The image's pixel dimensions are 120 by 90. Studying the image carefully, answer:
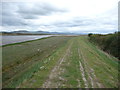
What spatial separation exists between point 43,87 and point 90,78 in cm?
276

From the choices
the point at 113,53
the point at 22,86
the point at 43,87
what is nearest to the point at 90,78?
the point at 43,87

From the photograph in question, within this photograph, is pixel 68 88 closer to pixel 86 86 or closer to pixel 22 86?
pixel 86 86

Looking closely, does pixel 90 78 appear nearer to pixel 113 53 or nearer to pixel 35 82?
pixel 35 82

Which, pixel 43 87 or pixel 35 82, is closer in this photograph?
pixel 43 87

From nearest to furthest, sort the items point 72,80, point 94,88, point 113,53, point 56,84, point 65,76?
point 94,88 → point 56,84 → point 72,80 → point 65,76 → point 113,53

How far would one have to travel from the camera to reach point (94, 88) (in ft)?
18.1

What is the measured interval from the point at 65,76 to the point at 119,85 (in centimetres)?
300

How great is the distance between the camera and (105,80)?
6.65m

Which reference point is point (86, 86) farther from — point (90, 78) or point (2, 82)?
point (2, 82)

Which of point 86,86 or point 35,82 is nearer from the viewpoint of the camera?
point 86,86

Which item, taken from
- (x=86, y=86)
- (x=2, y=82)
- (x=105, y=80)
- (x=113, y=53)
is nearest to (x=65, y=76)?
(x=86, y=86)

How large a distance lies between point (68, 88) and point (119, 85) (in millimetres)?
2890

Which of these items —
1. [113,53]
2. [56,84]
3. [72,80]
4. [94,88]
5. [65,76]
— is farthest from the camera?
[113,53]

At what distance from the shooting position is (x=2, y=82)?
7.31 metres
